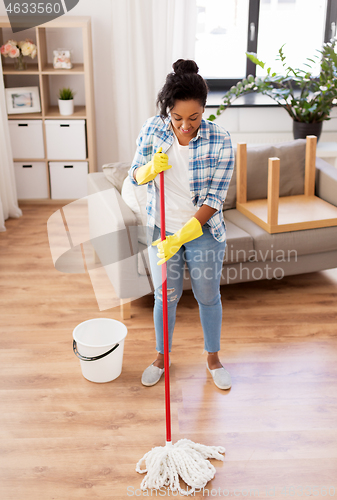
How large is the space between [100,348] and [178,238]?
2.01ft

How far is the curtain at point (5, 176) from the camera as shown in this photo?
354cm

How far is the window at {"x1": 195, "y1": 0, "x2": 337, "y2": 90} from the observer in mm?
4141

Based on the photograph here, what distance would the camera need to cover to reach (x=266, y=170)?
2.88 meters

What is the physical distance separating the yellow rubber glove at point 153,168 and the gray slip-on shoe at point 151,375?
80cm

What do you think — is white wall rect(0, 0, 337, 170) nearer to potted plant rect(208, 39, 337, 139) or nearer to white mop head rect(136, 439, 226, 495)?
potted plant rect(208, 39, 337, 139)

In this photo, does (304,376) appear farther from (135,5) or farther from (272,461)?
(135,5)

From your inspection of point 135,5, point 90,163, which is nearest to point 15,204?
point 90,163

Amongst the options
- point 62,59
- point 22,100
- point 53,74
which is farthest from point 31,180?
point 62,59

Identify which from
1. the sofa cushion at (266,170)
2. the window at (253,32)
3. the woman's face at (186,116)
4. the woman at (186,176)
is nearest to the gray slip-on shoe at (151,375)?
the woman at (186,176)

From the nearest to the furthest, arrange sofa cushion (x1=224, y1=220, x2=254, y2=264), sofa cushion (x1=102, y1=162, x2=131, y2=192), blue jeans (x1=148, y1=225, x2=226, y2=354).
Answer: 1. blue jeans (x1=148, y1=225, x2=226, y2=354)
2. sofa cushion (x1=224, y1=220, x2=254, y2=264)
3. sofa cushion (x1=102, y1=162, x2=131, y2=192)

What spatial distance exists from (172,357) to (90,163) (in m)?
2.11

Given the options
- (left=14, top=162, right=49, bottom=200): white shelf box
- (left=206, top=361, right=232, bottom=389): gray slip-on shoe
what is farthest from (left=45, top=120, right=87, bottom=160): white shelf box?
(left=206, top=361, right=232, bottom=389): gray slip-on shoe

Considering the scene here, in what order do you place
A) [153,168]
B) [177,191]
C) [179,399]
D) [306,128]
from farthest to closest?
[306,128]
[179,399]
[177,191]
[153,168]

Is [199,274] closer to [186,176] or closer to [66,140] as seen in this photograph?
[186,176]
